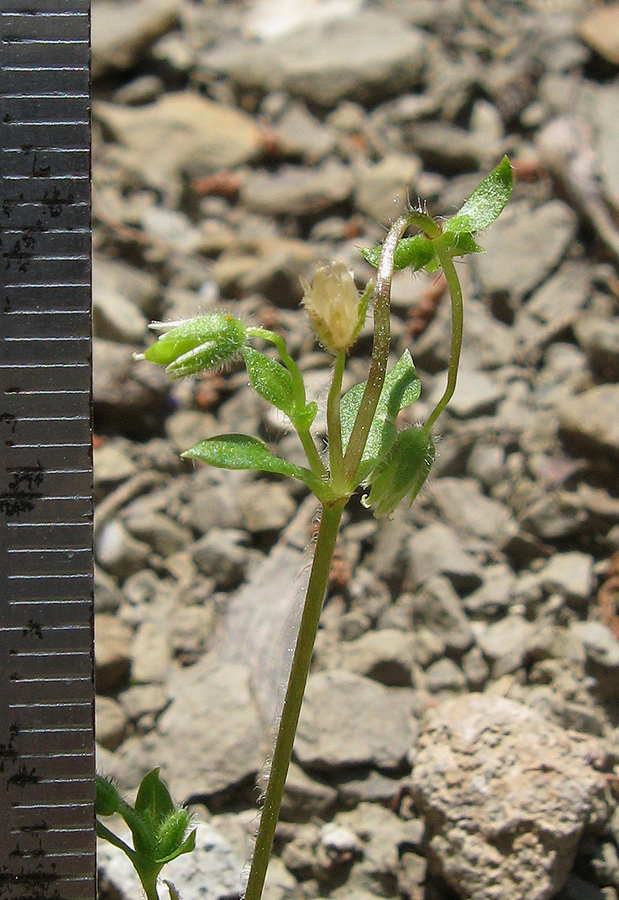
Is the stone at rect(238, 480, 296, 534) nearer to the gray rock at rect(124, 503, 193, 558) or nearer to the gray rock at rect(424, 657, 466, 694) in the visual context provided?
the gray rock at rect(124, 503, 193, 558)

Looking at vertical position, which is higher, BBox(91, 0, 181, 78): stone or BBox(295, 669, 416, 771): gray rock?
BBox(91, 0, 181, 78): stone

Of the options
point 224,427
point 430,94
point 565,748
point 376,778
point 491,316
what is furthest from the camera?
point 430,94

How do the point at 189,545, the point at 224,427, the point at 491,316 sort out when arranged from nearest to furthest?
1. the point at 189,545
2. the point at 224,427
3. the point at 491,316

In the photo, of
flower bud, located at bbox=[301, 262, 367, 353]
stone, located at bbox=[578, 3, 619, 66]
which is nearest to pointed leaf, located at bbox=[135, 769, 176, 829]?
flower bud, located at bbox=[301, 262, 367, 353]

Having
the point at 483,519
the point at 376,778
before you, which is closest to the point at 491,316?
the point at 483,519

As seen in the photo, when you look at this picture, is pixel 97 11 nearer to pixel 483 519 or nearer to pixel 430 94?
pixel 430 94
